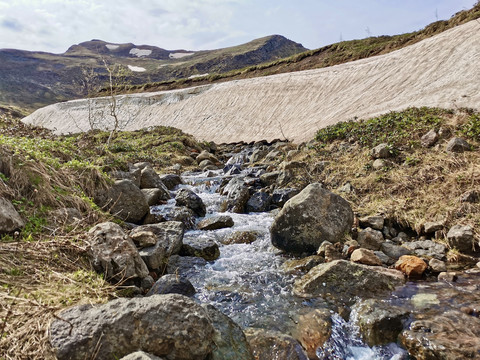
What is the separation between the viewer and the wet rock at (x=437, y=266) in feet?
17.6

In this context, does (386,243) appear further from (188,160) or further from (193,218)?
(188,160)

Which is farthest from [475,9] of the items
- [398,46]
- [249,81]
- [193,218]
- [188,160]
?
[193,218]

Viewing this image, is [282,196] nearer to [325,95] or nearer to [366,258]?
[366,258]

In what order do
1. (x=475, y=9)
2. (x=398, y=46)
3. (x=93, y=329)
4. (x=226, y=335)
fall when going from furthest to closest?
(x=398, y=46) < (x=475, y=9) < (x=226, y=335) < (x=93, y=329)

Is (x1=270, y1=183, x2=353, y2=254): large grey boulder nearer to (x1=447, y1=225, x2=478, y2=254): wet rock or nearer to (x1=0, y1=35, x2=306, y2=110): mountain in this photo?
(x1=447, y1=225, x2=478, y2=254): wet rock

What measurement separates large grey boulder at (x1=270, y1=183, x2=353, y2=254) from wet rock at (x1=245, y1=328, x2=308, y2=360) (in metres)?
2.93

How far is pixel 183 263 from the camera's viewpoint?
20.6 feet

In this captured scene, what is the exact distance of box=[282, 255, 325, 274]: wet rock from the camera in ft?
19.4

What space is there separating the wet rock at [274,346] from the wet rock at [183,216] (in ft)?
17.2

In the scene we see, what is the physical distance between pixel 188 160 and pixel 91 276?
15.9 metres

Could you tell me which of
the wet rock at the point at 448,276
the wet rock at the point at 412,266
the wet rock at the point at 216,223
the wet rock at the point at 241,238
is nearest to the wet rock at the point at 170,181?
the wet rock at the point at 216,223

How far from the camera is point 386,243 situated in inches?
253

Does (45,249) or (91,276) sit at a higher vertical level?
(45,249)

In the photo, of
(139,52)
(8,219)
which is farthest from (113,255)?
(139,52)
